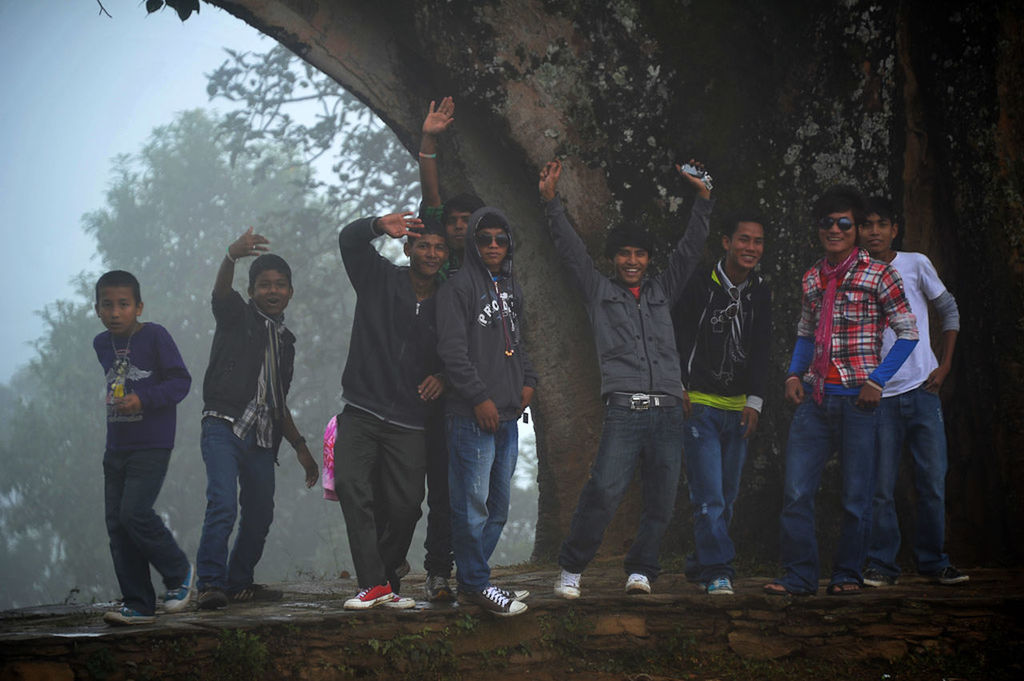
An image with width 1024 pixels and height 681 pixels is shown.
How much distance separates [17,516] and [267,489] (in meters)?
31.1

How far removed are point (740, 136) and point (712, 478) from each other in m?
2.47

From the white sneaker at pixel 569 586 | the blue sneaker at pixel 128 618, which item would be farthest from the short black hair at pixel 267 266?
the white sneaker at pixel 569 586

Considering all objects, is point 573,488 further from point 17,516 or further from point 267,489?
point 17,516

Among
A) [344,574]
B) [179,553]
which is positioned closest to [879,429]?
[179,553]

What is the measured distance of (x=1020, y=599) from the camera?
15.0ft

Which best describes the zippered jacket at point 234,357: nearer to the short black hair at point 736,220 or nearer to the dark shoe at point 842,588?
the short black hair at point 736,220

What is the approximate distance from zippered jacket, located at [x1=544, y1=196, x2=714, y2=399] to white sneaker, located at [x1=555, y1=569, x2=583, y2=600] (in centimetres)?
95

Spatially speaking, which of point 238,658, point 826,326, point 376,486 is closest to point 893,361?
point 826,326

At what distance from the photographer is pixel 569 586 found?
496 centimetres

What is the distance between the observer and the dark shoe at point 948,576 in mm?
5078

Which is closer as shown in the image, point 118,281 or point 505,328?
point 505,328

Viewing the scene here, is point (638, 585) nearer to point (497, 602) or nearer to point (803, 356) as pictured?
point (497, 602)

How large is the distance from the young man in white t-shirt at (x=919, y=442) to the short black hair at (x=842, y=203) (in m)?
0.49

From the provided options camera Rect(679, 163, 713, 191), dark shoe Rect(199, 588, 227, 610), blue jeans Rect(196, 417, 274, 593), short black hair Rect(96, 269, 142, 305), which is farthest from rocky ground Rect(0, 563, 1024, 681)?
camera Rect(679, 163, 713, 191)
